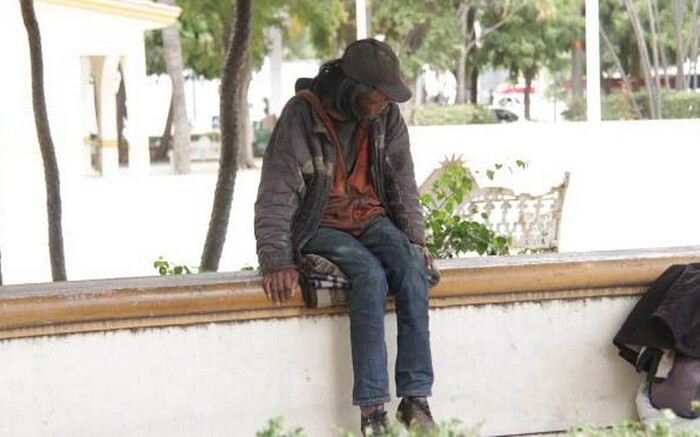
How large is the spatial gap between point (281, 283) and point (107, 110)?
22.6m

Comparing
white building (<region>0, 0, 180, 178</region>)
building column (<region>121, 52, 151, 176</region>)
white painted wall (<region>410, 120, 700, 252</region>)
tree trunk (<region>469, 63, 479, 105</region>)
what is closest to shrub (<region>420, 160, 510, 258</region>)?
white painted wall (<region>410, 120, 700, 252</region>)

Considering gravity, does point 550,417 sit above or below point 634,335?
below

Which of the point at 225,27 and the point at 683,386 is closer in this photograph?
the point at 683,386

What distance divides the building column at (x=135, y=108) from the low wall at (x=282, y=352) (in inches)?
→ 837

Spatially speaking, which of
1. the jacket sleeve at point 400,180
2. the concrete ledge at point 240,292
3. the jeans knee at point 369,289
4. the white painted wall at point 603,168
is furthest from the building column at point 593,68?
the jeans knee at point 369,289

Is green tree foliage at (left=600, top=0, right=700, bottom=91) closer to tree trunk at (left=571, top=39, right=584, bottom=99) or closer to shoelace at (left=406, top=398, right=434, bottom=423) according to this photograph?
tree trunk at (left=571, top=39, right=584, bottom=99)

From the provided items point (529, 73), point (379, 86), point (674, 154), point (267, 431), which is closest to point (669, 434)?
point (267, 431)

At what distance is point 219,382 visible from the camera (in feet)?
15.9

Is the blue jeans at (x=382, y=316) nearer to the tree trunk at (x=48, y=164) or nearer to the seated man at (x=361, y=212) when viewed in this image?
the seated man at (x=361, y=212)

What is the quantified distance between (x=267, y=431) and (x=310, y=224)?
6.98ft

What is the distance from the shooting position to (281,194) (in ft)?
15.5

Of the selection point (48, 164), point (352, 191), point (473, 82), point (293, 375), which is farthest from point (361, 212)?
point (473, 82)

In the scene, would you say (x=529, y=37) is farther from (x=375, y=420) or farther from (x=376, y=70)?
(x=375, y=420)

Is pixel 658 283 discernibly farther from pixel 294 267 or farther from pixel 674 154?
pixel 674 154
